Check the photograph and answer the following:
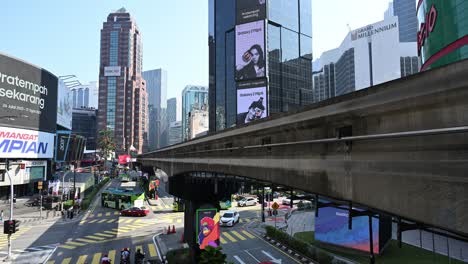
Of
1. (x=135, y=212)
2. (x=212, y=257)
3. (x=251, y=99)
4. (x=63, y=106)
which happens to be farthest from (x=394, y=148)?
(x=251, y=99)

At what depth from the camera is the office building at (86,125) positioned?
603 ft

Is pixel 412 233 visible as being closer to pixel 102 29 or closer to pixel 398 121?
pixel 398 121

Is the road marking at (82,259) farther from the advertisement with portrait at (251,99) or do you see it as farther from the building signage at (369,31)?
the building signage at (369,31)

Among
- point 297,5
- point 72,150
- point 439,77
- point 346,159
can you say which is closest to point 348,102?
point 346,159

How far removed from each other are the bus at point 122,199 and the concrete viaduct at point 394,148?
4285 centimetres

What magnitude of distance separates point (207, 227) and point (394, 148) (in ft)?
72.6

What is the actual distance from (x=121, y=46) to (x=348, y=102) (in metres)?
193

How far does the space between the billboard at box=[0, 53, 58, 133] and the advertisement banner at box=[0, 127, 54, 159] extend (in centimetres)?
115

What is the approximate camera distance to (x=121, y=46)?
181 metres

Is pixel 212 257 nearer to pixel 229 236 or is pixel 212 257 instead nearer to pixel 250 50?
pixel 229 236

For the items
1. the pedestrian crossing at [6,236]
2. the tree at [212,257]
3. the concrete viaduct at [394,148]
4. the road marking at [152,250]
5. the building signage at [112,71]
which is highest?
the building signage at [112,71]

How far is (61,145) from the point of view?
75812mm

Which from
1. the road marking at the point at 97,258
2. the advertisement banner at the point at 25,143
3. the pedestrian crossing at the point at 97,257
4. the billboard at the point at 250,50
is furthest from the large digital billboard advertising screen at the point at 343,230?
the billboard at the point at 250,50

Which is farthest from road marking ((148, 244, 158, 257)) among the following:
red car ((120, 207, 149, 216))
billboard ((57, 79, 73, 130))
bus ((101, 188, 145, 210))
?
billboard ((57, 79, 73, 130))
